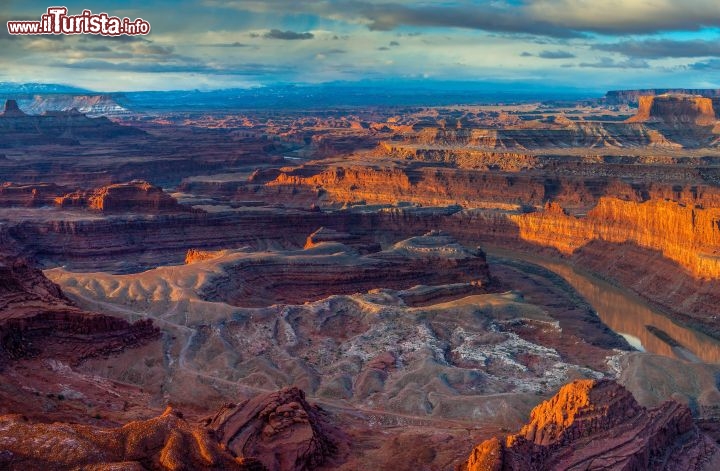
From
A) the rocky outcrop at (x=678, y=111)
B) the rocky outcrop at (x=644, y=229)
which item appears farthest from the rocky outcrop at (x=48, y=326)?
the rocky outcrop at (x=678, y=111)

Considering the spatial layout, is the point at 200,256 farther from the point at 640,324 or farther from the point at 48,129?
the point at 48,129

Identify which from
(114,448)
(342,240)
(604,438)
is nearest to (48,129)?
(342,240)

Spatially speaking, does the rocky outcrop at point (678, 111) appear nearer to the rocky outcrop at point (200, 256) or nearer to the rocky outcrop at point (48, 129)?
the rocky outcrop at point (200, 256)

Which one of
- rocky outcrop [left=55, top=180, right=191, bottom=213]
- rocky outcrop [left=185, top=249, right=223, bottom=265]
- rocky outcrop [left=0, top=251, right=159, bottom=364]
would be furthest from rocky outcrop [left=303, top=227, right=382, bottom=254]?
rocky outcrop [left=0, top=251, right=159, bottom=364]

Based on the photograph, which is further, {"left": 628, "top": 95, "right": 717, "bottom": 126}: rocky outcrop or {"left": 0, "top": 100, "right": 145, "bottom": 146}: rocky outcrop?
{"left": 0, "top": 100, "right": 145, "bottom": 146}: rocky outcrop

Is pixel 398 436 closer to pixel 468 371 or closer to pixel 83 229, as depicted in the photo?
pixel 468 371

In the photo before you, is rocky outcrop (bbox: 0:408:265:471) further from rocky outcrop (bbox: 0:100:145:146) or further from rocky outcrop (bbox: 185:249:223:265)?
rocky outcrop (bbox: 0:100:145:146)

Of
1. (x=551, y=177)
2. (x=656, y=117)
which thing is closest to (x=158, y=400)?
(x=551, y=177)
